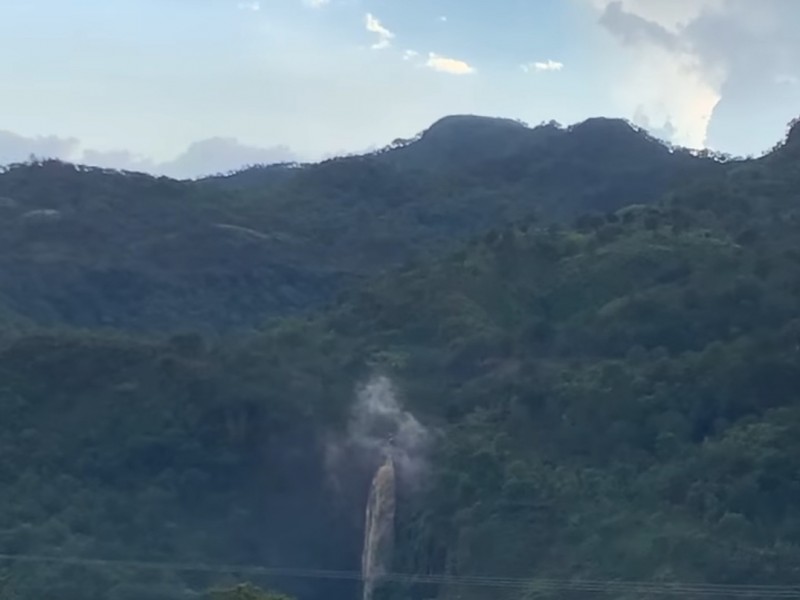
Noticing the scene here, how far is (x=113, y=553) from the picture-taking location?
38.6 meters

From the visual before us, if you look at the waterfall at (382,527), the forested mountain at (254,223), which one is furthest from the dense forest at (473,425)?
the forested mountain at (254,223)

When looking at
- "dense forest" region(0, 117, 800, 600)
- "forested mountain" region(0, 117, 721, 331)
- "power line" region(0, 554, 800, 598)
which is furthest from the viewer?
"forested mountain" region(0, 117, 721, 331)

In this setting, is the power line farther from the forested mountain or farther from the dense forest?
the forested mountain

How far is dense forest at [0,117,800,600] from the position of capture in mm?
35000

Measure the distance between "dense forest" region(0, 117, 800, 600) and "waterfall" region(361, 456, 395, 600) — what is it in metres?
0.37

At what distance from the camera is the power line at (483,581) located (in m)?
30.7

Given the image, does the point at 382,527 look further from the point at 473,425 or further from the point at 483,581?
the point at 483,581

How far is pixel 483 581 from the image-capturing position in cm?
3488

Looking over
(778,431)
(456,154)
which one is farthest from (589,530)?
(456,154)

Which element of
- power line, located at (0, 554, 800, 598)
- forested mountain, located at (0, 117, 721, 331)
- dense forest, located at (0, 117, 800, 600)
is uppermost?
forested mountain, located at (0, 117, 721, 331)

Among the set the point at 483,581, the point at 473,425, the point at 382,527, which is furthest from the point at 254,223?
the point at 483,581

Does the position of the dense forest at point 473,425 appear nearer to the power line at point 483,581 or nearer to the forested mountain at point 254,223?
the power line at point 483,581

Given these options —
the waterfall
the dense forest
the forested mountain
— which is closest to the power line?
the dense forest

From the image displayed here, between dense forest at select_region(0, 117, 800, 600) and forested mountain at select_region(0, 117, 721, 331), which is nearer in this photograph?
dense forest at select_region(0, 117, 800, 600)
